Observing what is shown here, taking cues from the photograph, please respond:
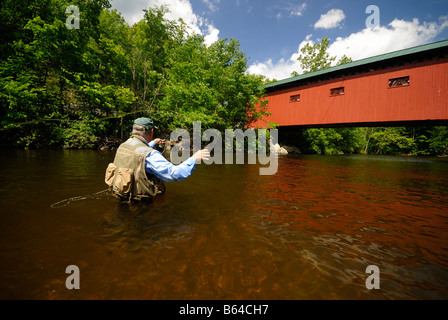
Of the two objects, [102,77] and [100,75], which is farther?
[102,77]

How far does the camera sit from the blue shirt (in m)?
2.98

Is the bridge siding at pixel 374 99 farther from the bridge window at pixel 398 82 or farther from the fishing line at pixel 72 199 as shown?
the fishing line at pixel 72 199

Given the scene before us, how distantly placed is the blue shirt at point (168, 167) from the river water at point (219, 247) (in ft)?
2.65

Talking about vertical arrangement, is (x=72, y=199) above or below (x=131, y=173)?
below

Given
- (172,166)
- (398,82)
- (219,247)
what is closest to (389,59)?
(398,82)

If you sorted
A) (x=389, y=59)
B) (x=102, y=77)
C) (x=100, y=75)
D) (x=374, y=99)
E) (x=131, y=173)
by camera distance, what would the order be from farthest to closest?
(x=102, y=77), (x=100, y=75), (x=374, y=99), (x=389, y=59), (x=131, y=173)

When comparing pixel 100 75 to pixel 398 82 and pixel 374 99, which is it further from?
pixel 398 82

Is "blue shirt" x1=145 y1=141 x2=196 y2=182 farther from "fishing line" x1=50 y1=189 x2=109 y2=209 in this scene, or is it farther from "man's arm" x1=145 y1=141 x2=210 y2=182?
"fishing line" x1=50 y1=189 x2=109 y2=209

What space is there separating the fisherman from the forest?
38.4 feet

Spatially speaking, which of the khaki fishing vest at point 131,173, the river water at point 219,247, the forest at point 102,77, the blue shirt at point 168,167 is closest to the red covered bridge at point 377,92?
the forest at point 102,77

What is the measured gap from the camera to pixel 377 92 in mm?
16406

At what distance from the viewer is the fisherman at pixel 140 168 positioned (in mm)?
3075

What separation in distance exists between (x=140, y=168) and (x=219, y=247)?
Result: 2.10m

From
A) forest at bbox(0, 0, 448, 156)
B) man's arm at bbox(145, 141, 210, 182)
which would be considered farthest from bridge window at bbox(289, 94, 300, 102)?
man's arm at bbox(145, 141, 210, 182)
